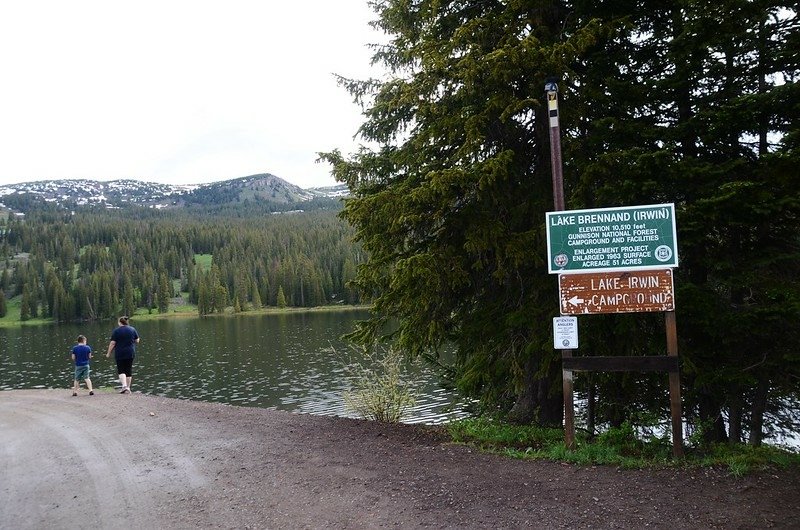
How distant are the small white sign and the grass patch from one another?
1.23m

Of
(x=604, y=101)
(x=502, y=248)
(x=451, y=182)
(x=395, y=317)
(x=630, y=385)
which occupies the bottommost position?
(x=630, y=385)

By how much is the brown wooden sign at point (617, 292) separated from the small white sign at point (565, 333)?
12cm

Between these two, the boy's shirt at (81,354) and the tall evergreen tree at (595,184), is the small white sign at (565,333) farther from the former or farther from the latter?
the boy's shirt at (81,354)

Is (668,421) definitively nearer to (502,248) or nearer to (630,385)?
(630,385)

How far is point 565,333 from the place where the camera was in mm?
6723

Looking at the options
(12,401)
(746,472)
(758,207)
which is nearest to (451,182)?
(758,207)

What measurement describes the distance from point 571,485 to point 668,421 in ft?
12.9

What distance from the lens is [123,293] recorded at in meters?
126

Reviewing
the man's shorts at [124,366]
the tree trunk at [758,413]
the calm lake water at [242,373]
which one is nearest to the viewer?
the tree trunk at [758,413]

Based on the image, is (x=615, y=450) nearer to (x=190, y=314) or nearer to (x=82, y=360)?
(x=82, y=360)

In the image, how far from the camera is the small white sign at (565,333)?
6.68 m

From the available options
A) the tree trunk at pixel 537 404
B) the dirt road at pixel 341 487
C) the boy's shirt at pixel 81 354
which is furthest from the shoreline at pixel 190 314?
the dirt road at pixel 341 487

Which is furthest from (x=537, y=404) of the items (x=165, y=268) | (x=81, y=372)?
(x=165, y=268)

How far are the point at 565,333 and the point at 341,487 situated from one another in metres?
3.20
